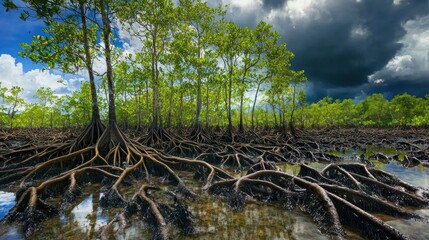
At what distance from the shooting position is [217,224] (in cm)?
→ 478

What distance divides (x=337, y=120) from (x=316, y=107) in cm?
821

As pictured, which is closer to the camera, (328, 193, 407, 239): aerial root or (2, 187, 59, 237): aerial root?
(328, 193, 407, 239): aerial root

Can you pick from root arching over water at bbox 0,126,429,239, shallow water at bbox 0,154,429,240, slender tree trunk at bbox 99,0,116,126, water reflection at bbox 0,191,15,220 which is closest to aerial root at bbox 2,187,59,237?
root arching over water at bbox 0,126,429,239

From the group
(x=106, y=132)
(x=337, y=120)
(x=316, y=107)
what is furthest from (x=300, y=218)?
(x=337, y=120)

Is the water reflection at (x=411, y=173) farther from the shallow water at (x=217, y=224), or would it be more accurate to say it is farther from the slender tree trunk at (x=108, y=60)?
the slender tree trunk at (x=108, y=60)

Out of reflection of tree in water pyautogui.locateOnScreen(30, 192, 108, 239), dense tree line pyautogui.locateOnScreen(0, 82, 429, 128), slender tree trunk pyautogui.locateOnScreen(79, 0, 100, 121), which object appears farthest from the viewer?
dense tree line pyautogui.locateOnScreen(0, 82, 429, 128)

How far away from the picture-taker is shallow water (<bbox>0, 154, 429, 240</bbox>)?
168 inches

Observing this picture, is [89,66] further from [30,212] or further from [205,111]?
[205,111]

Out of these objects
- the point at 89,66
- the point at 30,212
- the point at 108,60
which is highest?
the point at 108,60

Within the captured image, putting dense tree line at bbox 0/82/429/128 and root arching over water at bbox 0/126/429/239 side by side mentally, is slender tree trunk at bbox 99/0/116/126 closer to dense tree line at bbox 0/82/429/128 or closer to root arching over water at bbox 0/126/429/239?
root arching over water at bbox 0/126/429/239

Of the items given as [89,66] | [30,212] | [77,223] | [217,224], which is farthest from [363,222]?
[89,66]

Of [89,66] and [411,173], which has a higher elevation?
[89,66]

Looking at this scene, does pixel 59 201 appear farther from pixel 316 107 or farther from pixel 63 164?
pixel 316 107

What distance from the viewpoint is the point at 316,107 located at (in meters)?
71.8
